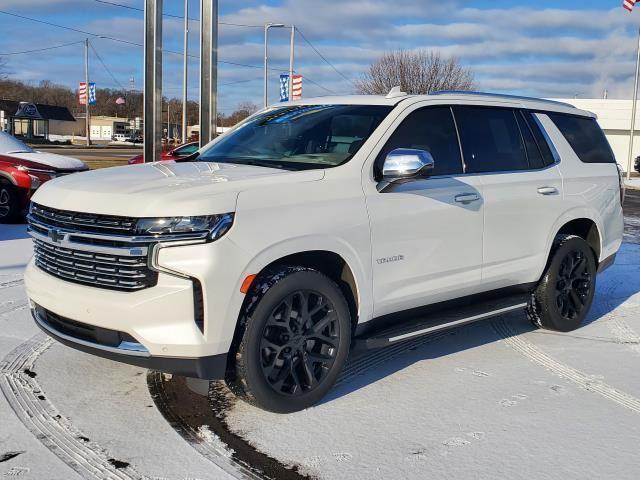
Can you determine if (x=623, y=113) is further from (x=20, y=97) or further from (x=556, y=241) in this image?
(x=20, y=97)

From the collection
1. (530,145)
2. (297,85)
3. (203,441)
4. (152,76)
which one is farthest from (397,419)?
(297,85)

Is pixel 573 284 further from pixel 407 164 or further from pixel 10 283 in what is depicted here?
pixel 10 283

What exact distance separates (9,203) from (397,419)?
9734mm

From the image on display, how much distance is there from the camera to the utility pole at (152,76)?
41.4ft

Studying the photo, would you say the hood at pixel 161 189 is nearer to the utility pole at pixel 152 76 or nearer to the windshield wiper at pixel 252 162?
the windshield wiper at pixel 252 162

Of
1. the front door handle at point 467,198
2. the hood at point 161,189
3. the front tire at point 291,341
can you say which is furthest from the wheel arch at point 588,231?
the hood at point 161,189

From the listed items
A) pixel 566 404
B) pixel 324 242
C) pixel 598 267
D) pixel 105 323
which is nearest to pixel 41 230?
pixel 105 323

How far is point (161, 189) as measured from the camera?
3.71 m

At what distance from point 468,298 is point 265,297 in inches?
75.5

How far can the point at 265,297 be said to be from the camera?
12.4 ft

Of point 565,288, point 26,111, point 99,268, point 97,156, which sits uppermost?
point 26,111

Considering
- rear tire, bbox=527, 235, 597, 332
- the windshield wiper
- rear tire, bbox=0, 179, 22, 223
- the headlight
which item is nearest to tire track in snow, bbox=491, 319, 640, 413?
rear tire, bbox=527, 235, 597, 332

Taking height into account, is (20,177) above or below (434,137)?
below

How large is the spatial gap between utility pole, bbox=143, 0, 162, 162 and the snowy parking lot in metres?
7.92
